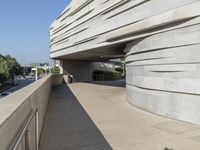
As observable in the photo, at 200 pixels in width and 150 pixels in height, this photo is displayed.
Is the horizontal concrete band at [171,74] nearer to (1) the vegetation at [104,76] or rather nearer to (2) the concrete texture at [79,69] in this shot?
(2) the concrete texture at [79,69]

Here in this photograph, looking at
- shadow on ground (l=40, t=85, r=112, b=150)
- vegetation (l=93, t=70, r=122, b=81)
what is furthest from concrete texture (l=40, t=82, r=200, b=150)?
vegetation (l=93, t=70, r=122, b=81)

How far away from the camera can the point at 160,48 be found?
1148 cm

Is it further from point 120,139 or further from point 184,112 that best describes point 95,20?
point 120,139

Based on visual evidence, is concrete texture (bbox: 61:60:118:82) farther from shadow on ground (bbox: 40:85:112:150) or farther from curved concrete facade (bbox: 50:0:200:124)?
shadow on ground (bbox: 40:85:112:150)

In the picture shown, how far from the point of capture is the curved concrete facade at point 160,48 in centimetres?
967

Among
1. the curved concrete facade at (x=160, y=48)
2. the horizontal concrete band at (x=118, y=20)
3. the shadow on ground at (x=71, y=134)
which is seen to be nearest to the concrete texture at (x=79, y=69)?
the horizontal concrete band at (x=118, y=20)

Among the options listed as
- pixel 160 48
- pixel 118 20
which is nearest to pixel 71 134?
pixel 160 48

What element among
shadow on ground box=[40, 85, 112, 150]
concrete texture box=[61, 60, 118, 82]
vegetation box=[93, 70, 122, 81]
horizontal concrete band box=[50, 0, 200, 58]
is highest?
horizontal concrete band box=[50, 0, 200, 58]

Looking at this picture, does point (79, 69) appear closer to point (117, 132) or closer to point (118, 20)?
point (118, 20)

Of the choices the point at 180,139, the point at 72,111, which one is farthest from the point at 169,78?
the point at 72,111

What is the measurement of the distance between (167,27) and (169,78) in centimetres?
202

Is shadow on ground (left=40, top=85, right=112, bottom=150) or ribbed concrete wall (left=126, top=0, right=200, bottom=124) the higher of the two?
ribbed concrete wall (left=126, top=0, right=200, bottom=124)

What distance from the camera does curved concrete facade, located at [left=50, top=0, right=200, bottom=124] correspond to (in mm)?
9672

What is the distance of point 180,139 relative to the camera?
25.3 feet
